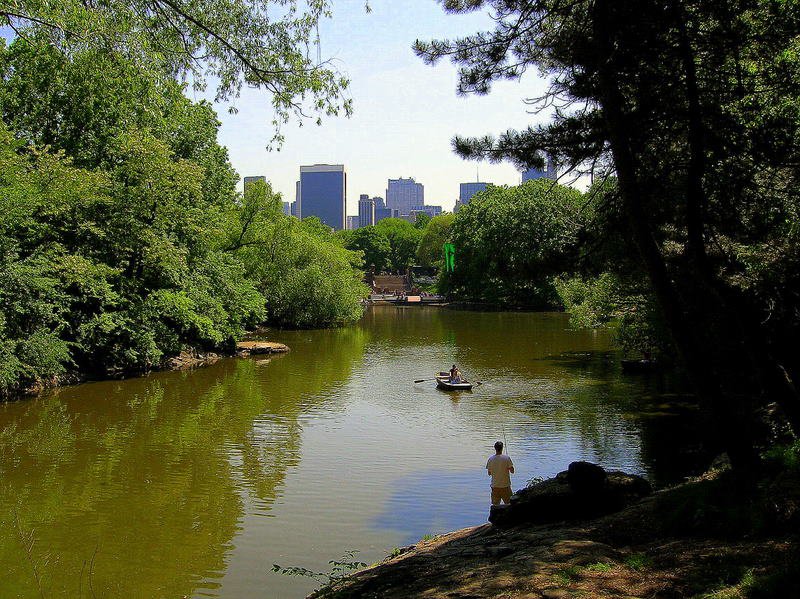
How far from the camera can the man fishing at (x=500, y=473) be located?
35.0 ft

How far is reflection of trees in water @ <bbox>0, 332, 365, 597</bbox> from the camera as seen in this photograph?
949cm

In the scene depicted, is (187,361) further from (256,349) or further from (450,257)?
(450,257)

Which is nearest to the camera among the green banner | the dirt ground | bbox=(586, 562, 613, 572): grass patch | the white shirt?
the dirt ground

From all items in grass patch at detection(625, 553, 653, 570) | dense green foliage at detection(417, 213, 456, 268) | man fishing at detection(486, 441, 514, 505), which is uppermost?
dense green foliage at detection(417, 213, 456, 268)

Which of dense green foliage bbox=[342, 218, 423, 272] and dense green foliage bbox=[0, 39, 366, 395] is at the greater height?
dense green foliage bbox=[342, 218, 423, 272]

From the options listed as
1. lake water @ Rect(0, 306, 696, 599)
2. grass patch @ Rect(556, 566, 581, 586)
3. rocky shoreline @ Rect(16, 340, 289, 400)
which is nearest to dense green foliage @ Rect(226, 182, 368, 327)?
rocky shoreline @ Rect(16, 340, 289, 400)

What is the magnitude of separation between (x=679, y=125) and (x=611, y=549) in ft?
16.1

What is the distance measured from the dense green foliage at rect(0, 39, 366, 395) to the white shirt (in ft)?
42.2

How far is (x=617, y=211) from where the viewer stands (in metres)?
8.59

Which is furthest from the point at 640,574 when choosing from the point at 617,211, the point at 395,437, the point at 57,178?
the point at 57,178

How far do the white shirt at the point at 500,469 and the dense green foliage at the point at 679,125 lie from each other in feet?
11.9

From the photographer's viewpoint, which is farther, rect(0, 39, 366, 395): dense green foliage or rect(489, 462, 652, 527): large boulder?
rect(0, 39, 366, 395): dense green foliage

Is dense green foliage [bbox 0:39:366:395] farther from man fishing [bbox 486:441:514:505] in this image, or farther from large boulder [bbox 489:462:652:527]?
large boulder [bbox 489:462:652:527]

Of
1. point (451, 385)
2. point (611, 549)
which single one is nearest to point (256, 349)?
point (451, 385)
